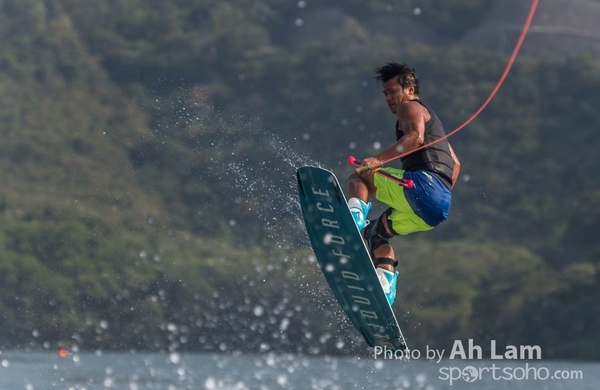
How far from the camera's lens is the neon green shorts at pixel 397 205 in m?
9.23

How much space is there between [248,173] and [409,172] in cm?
4006

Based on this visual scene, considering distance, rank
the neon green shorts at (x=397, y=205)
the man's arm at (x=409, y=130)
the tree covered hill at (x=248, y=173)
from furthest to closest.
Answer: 1. the tree covered hill at (x=248, y=173)
2. the neon green shorts at (x=397, y=205)
3. the man's arm at (x=409, y=130)

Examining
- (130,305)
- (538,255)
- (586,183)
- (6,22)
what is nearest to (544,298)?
(538,255)

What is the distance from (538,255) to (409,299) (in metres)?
7.43

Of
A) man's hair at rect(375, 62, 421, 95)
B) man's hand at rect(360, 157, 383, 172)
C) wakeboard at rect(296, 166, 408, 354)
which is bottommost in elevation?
wakeboard at rect(296, 166, 408, 354)

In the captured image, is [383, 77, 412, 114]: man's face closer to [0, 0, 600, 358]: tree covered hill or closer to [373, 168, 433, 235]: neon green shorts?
[373, 168, 433, 235]: neon green shorts

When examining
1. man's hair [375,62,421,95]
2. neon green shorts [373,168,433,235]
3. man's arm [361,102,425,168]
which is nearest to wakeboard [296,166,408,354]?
neon green shorts [373,168,433,235]

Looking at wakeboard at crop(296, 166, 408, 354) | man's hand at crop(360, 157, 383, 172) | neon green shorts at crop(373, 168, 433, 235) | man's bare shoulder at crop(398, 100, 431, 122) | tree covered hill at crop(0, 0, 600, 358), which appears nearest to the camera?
man's hand at crop(360, 157, 383, 172)

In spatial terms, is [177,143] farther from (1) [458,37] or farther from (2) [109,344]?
(1) [458,37]

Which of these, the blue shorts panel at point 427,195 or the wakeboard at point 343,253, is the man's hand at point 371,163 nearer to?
the blue shorts panel at point 427,195

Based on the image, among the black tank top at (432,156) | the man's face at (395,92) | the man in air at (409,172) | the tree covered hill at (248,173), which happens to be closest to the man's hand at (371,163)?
the man in air at (409,172)

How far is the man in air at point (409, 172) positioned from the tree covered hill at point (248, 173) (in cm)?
3329

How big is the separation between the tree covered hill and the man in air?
109 ft

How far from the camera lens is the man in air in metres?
8.98
